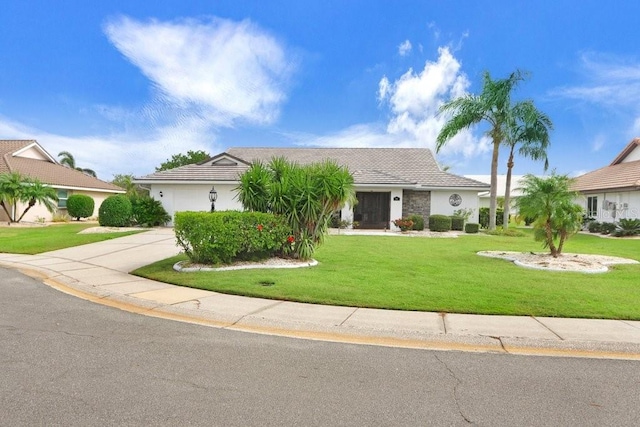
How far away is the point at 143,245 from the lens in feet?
46.1

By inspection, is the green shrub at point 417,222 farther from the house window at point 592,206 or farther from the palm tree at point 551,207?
the house window at point 592,206

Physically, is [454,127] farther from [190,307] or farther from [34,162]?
[34,162]

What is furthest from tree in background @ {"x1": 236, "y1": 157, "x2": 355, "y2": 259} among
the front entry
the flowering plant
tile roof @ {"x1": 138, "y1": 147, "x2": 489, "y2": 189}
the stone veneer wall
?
the stone veneer wall

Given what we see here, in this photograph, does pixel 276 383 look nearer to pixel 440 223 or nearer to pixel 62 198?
pixel 440 223

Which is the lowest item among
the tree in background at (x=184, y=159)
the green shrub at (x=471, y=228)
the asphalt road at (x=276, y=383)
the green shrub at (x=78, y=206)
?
the asphalt road at (x=276, y=383)

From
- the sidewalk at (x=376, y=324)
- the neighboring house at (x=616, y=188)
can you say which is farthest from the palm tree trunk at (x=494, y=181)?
the sidewalk at (x=376, y=324)

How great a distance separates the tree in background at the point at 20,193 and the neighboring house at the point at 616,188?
3270 cm

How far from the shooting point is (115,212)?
2053 centimetres

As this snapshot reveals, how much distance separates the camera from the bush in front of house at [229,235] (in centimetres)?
880

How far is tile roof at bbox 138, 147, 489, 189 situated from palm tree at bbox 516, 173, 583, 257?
1233 centimetres

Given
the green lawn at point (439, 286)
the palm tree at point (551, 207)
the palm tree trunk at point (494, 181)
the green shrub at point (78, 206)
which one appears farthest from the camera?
the green shrub at point (78, 206)

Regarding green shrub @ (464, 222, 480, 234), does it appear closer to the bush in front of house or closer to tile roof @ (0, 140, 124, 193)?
the bush in front of house

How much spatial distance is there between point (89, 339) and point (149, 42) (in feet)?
46.4

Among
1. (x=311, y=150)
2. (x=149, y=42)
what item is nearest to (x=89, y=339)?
(x=149, y=42)
